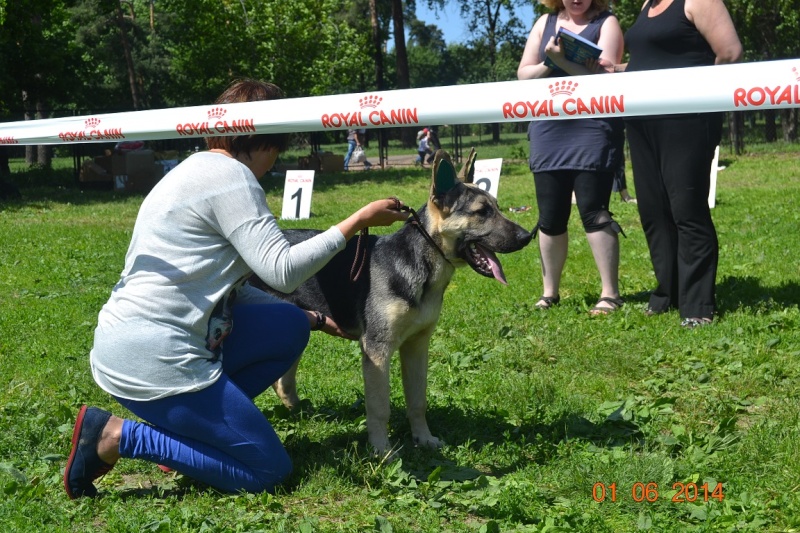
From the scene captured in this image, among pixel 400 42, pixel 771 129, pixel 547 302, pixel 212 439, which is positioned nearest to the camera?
pixel 212 439

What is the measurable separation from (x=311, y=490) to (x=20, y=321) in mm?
4156

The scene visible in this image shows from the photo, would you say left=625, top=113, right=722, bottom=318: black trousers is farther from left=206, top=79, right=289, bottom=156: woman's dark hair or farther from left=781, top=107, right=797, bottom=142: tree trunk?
left=781, top=107, right=797, bottom=142: tree trunk

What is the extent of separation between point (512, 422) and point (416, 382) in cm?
56

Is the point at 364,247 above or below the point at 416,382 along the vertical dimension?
above

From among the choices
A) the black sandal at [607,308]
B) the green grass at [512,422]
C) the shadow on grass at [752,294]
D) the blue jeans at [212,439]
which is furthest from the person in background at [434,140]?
the shadow on grass at [752,294]

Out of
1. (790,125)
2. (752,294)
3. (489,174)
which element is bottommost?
(752,294)

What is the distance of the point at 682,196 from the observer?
591cm

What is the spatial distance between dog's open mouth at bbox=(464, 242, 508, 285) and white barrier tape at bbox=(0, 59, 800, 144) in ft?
3.06

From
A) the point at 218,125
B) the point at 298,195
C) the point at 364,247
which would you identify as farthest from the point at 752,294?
the point at 298,195

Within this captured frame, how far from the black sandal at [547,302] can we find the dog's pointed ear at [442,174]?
2907 mm

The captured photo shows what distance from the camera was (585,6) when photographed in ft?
20.7

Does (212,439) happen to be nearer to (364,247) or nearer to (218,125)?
(364,247)

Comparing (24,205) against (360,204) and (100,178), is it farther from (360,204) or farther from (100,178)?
(360,204)
